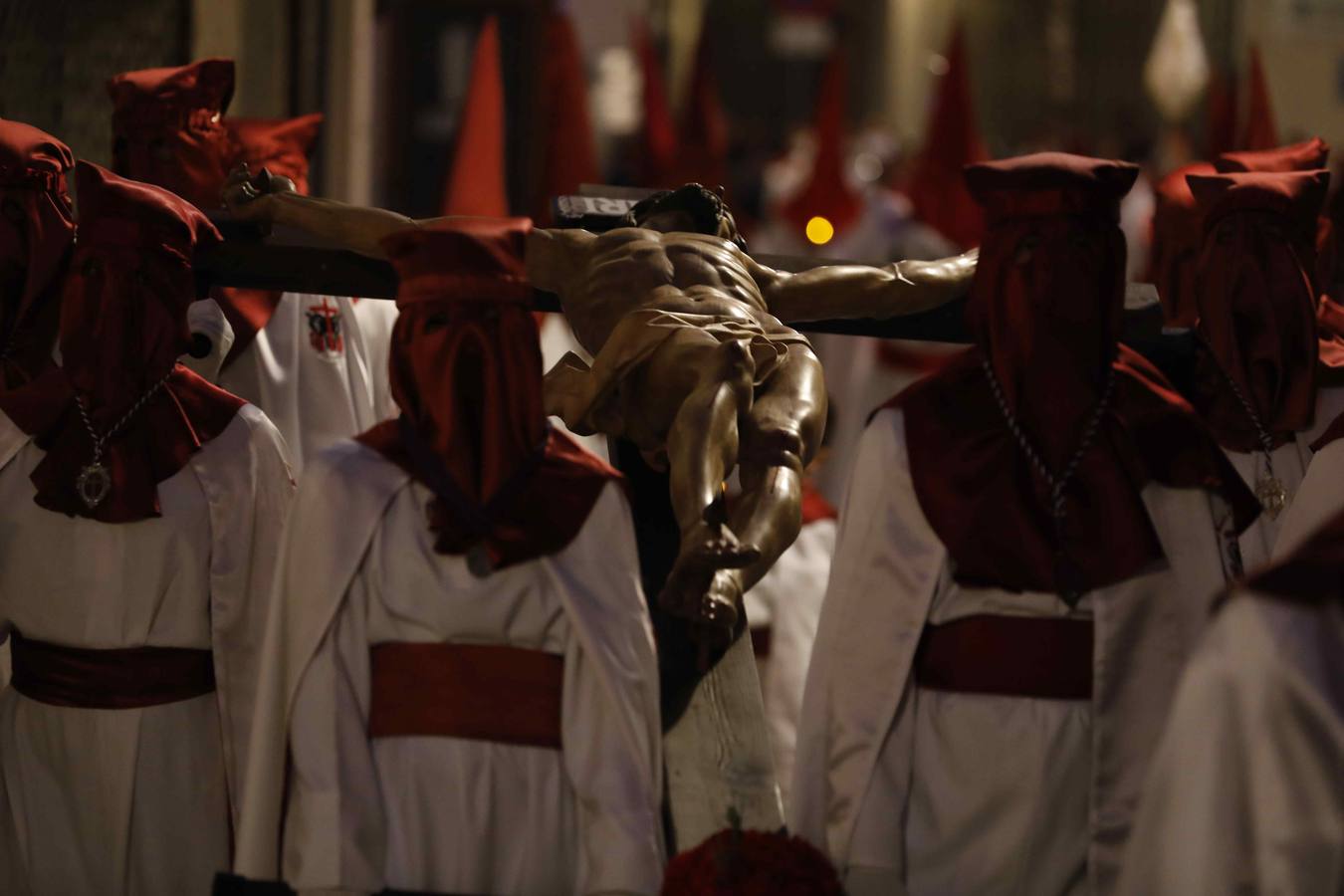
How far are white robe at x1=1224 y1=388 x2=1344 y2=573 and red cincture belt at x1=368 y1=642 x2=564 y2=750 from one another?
1.81m

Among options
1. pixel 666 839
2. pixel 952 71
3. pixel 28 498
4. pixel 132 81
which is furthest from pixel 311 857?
pixel 952 71

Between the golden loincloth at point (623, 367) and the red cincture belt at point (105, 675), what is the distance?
1125 millimetres

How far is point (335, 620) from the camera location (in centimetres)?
450

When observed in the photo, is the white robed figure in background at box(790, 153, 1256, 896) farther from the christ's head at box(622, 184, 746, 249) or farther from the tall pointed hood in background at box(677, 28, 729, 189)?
the tall pointed hood in background at box(677, 28, 729, 189)

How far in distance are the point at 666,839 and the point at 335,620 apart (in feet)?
2.90

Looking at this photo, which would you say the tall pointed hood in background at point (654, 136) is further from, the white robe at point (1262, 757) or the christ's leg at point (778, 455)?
the white robe at point (1262, 757)

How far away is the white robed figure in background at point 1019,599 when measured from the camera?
15.7 ft

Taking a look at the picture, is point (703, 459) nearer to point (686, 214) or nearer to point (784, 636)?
point (686, 214)

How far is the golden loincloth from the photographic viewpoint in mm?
5457

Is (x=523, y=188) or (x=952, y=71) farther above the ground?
(x=952, y=71)

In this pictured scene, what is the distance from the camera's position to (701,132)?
14258mm

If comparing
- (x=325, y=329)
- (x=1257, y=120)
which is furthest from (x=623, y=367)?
(x=1257, y=120)

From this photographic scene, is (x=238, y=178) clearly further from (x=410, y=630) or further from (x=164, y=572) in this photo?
(x=410, y=630)

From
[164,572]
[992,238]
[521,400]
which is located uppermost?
[992,238]
